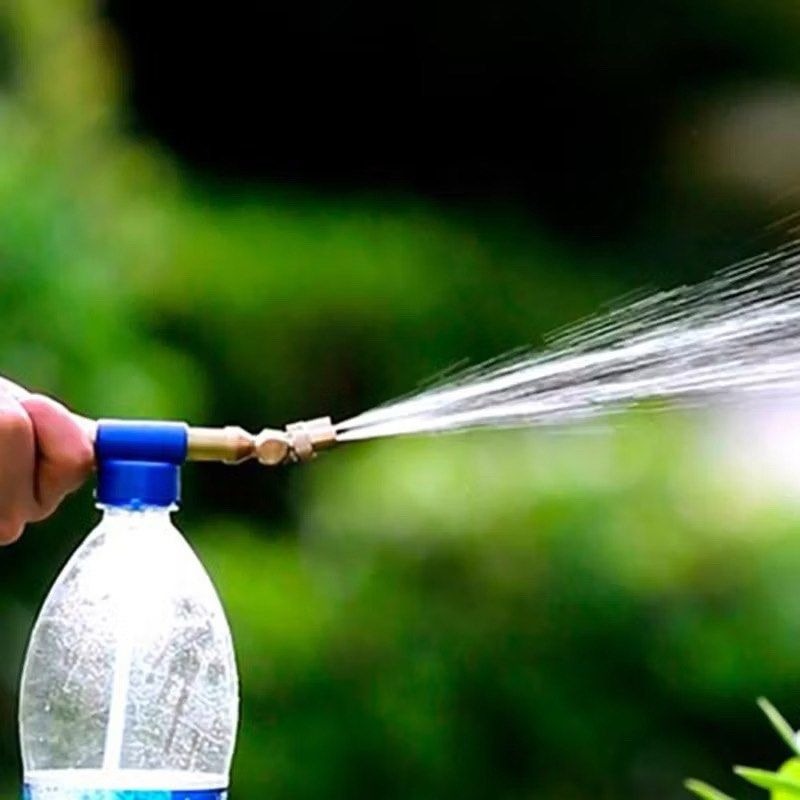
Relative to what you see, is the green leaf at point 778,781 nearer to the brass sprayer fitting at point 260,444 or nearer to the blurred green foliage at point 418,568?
the brass sprayer fitting at point 260,444

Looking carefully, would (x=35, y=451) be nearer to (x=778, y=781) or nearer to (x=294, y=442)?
(x=294, y=442)

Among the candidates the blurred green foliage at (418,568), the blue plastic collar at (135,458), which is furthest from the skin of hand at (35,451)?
the blurred green foliage at (418,568)

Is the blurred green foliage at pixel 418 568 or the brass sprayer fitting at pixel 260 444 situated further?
the blurred green foliage at pixel 418 568

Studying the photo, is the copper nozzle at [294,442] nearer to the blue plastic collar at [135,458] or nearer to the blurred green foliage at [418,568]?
the blue plastic collar at [135,458]

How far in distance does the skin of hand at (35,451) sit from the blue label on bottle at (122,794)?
0.43ft

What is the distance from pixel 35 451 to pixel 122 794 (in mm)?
167

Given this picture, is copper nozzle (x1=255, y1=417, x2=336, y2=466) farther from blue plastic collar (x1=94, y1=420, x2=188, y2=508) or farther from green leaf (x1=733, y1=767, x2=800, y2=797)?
green leaf (x1=733, y1=767, x2=800, y2=797)

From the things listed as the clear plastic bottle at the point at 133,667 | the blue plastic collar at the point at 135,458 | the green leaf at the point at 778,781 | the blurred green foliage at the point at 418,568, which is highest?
the blurred green foliage at the point at 418,568

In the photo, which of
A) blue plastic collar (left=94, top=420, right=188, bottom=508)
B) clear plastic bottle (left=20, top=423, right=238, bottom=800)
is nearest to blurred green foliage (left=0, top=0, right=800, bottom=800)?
clear plastic bottle (left=20, top=423, right=238, bottom=800)

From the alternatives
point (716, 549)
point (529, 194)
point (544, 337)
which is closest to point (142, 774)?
point (716, 549)

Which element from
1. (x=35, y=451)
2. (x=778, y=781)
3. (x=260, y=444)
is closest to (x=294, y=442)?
(x=260, y=444)

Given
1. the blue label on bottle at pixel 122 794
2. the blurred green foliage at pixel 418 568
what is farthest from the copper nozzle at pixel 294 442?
the blurred green foliage at pixel 418 568

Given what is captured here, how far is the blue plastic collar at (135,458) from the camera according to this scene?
113cm

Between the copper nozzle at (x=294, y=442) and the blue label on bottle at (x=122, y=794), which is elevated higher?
the copper nozzle at (x=294, y=442)
